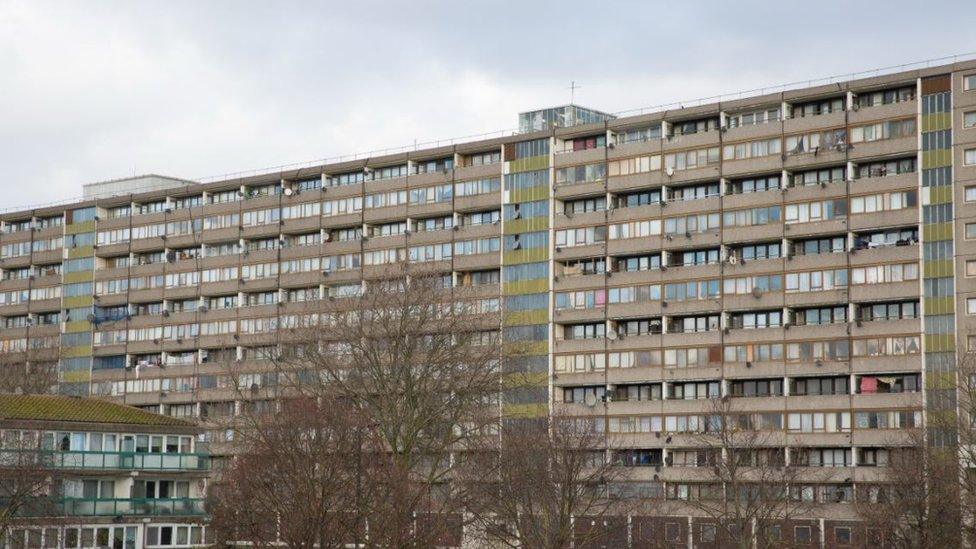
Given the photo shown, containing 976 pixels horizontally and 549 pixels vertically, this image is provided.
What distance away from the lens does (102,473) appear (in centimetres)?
11588

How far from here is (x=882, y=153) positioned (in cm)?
13625

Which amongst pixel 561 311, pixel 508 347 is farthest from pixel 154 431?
pixel 561 311

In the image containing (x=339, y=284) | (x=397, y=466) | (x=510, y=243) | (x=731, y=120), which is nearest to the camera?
(x=397, y=466)

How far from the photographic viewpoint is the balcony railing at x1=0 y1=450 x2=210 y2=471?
4045 inches

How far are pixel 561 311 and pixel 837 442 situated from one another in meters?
31.4

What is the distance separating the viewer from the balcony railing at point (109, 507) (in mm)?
103250

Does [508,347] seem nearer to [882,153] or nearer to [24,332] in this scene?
[882,153]

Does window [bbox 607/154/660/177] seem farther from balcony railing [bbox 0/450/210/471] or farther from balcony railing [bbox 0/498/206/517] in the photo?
balcony railing [bbox 0/498/206/517]

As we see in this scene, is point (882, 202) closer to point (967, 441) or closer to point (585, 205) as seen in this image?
point (585, 205)

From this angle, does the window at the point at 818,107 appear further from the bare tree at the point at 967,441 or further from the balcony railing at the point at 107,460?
the balcony railing at the point at 107,460

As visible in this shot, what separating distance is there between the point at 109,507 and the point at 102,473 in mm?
2632

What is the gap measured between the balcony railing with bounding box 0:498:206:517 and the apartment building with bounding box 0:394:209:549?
8 cm

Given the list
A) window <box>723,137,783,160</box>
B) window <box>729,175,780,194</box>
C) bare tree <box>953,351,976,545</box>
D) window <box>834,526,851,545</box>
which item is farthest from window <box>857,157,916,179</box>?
window <box>834,526,851,545</box>

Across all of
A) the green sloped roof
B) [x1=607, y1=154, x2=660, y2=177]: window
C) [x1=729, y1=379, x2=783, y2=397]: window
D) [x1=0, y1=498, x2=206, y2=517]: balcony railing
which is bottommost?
[x1=0, y1=498, x2=206, y2=517]: balcony railing
